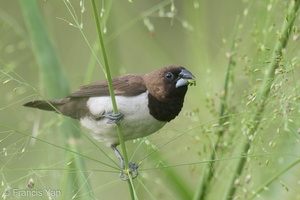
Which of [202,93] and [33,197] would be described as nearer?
[33,197]

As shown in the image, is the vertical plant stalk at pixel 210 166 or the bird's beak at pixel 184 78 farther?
the bird's beak at pixel 184 78

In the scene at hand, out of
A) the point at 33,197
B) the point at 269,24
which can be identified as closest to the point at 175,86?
the point at 269,24

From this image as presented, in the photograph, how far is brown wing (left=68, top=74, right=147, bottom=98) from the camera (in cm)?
336

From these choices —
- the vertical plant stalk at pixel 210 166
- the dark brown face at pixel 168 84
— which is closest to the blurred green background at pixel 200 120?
the vertical plant stalk at pixel 210 166

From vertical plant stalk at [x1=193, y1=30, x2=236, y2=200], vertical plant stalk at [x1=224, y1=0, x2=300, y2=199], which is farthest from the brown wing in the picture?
vertical plant stalk at [x1=224, y1=0, x2=300, y2=199]

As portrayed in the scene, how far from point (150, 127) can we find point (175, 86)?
0.27 m

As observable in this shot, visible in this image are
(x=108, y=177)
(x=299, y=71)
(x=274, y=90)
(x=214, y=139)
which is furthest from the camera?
(x=108, y=177)

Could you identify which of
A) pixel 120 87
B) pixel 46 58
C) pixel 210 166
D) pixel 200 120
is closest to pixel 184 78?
pixel 200 120

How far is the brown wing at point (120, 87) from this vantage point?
3359 millimetres

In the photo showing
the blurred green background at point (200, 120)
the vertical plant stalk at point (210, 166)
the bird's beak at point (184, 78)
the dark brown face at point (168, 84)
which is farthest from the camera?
the dark brown face at point (168, 84)

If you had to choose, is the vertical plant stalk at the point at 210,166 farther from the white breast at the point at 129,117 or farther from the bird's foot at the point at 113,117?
the bird's foot at the point at 113,117

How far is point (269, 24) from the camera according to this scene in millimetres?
3258

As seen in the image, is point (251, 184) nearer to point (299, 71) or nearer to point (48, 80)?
point (299, 71)

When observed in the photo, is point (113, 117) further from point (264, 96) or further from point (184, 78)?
point (264, 96)
